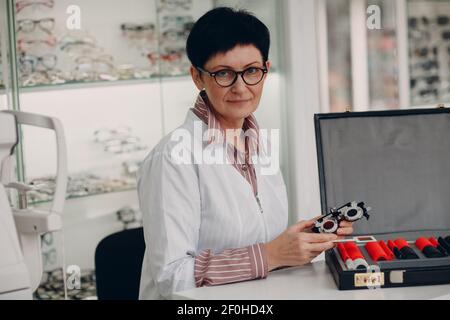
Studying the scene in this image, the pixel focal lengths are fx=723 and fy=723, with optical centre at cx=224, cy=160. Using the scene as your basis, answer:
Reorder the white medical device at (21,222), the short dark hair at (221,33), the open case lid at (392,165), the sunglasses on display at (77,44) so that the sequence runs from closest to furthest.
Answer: the white medical device at (21,222) < the short dark hair at (221,33) < the open case lid at (392,165) < the sunglasses on display at (77,44)

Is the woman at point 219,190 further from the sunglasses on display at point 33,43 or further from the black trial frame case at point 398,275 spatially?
the sunglasses on display at point 33,43

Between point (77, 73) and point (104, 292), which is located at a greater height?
point (77, 73)

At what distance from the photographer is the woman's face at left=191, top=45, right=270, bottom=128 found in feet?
5.08

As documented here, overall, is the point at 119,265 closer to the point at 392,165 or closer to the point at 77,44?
the point at 392,165

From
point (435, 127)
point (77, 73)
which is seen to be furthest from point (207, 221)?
point (77, 73)

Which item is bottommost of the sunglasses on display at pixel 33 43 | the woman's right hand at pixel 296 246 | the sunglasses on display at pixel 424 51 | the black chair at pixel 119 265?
the black chair at pixel 119 265

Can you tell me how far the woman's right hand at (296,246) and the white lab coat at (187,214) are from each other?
111mm

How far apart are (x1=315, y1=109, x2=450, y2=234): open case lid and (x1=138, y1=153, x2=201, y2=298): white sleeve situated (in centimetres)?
36

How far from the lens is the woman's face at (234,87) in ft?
5.08

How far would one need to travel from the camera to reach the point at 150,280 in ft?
5.11

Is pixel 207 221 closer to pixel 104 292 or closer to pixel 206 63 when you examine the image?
pixel 206 63

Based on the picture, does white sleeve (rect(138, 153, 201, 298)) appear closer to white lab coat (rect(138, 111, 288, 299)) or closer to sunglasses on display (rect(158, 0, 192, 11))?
white lab coat (rect(138, 111, 288, 299))

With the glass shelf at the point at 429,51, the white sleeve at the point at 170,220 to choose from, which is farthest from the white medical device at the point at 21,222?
the glass shelf at the point at 429,51

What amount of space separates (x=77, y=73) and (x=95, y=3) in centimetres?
30
